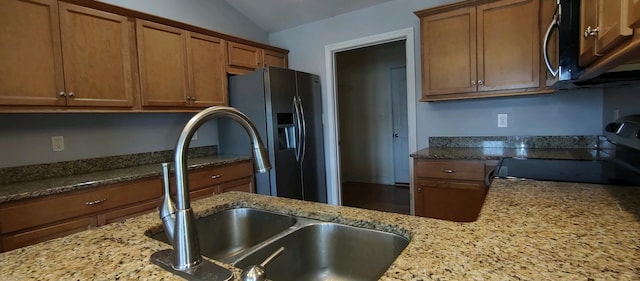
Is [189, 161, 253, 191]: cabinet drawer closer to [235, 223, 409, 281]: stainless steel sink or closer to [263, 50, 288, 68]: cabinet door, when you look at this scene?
[263, 50, 288, 68]: cabinet door

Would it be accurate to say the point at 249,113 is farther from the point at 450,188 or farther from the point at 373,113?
the point at 373,113

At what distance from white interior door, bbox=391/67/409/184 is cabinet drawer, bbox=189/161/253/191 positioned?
2.88m

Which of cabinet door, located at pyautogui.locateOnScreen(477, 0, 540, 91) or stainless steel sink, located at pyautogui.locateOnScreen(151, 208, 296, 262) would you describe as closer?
stainless steel sink, located at pyautogui.locateOnScreen(151, 208, 296, 262)

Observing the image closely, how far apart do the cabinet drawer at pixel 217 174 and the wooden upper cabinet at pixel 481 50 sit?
1.79 metres

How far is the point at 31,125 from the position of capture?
2.10 metres

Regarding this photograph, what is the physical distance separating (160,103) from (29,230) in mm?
1196

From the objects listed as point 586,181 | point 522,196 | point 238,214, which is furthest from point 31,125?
point 586,181

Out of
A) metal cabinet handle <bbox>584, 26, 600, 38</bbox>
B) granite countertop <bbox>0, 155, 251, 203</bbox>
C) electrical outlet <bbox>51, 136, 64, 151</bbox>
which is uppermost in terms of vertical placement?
metal cabinet handle <bbox>584, 26, 600, 38</bbox>

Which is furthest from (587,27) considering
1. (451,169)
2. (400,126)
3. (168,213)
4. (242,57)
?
(400,126)

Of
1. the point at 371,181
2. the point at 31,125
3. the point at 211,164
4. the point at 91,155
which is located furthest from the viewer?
the point at 371,181

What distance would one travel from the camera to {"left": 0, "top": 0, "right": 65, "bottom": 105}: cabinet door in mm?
1784

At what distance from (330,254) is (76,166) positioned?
226 centimetres

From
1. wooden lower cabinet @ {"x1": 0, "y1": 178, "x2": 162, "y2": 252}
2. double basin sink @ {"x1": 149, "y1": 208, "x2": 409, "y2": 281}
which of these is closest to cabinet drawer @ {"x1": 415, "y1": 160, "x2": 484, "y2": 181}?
double basin sink @ {"x1": 149, "y1": 208, "x2": 409, "y2": 281}

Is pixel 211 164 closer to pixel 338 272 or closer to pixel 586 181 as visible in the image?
pixel 338 272
